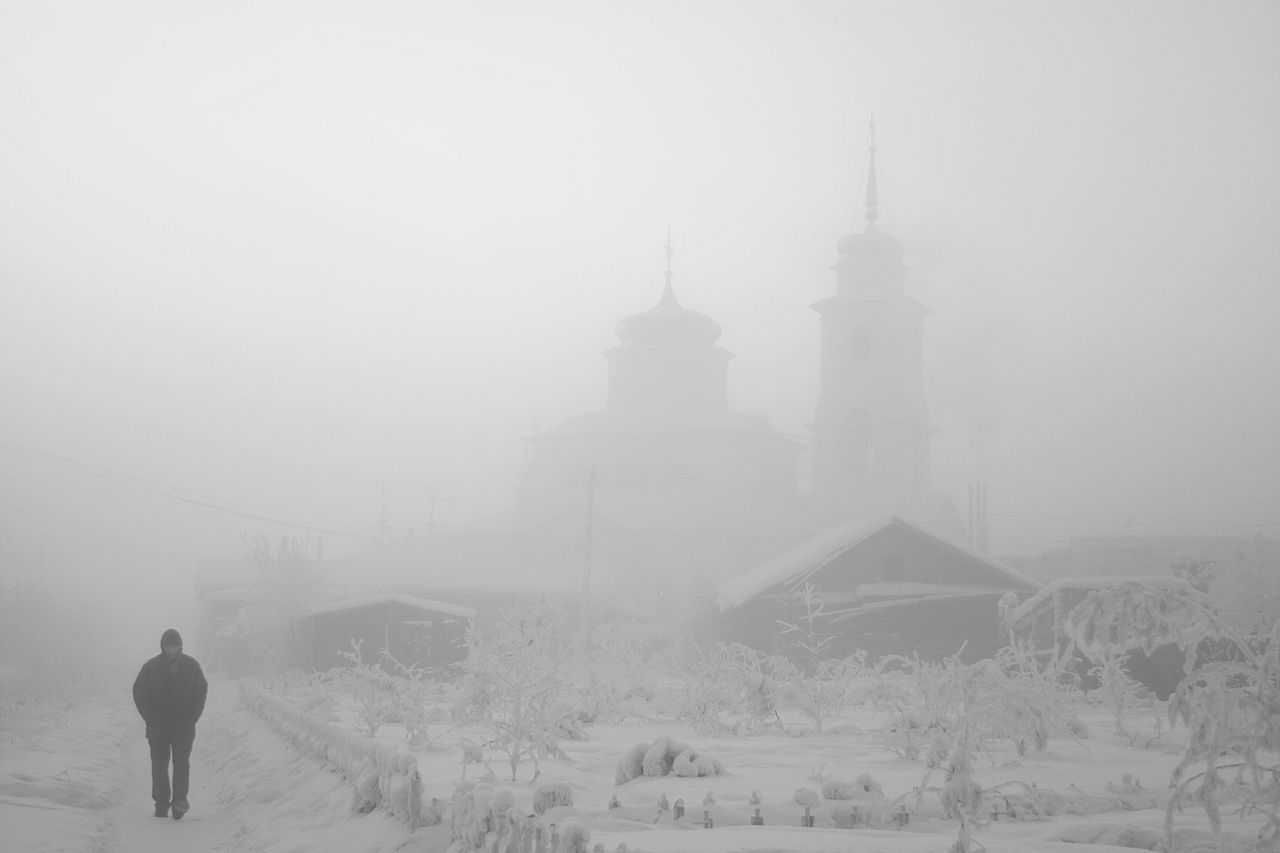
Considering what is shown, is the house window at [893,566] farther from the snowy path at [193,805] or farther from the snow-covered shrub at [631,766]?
the snow-covered shrub at [631,766]

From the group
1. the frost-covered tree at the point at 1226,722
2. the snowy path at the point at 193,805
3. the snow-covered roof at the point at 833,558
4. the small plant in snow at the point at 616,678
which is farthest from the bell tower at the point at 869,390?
the frost-covered tree at the point at 1226,722

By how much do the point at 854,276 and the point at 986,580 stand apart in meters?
23.8

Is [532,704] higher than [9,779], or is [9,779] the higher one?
[532,704]

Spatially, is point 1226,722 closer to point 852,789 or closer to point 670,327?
point 852,789

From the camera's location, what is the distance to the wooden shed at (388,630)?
3459 centimetres

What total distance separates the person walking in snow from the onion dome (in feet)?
170

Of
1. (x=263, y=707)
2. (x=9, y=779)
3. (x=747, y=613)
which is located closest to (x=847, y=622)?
(x=747, y=613)

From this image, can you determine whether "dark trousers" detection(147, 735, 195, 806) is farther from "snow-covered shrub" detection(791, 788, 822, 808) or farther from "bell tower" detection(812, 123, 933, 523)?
"bell tower" detection(812, 123, 933, 523)

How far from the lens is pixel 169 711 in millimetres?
10445

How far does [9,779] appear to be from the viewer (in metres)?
11.1

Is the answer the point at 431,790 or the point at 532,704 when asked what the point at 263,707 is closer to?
the point at 532,704

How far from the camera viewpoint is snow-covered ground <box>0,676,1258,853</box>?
23.6 feet

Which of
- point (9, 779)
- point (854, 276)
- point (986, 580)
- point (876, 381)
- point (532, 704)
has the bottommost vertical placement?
point (9, 779)

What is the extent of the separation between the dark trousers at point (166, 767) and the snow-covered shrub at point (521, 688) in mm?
2554
